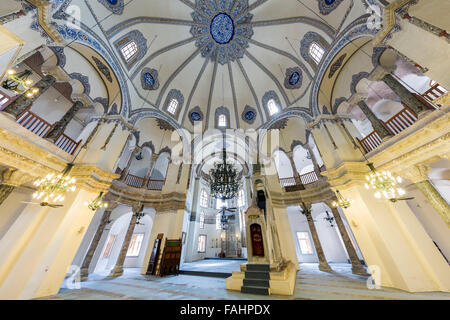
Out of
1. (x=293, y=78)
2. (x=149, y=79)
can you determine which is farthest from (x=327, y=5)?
(x=149, y=79)

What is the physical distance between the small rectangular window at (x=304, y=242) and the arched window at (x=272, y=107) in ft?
34.5

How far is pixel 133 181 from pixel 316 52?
13.8 meters

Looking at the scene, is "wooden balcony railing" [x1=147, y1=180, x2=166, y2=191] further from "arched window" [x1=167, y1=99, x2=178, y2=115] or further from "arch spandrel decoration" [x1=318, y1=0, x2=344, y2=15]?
"arch spandrel decoration" [x1=318, y1=0, x2=344, y2=15]

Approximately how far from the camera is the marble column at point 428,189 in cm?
462

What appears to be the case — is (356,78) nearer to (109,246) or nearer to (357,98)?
(357,98)

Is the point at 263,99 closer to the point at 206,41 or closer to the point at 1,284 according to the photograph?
the point at 206,41

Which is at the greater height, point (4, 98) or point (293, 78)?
point (293, 78)

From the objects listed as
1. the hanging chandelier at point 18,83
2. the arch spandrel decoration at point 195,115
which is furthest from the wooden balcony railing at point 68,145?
the arch spandrel decoration at point 195,115

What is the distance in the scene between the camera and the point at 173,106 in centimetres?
1140

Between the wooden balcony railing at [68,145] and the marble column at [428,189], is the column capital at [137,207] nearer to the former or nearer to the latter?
the wooden balcony railing at [68,145]

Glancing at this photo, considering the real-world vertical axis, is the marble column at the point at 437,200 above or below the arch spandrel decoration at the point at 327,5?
below

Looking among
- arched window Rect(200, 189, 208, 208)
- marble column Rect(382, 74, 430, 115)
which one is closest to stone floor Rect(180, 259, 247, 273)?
arched window Rect(200, 189, 208, 208)
